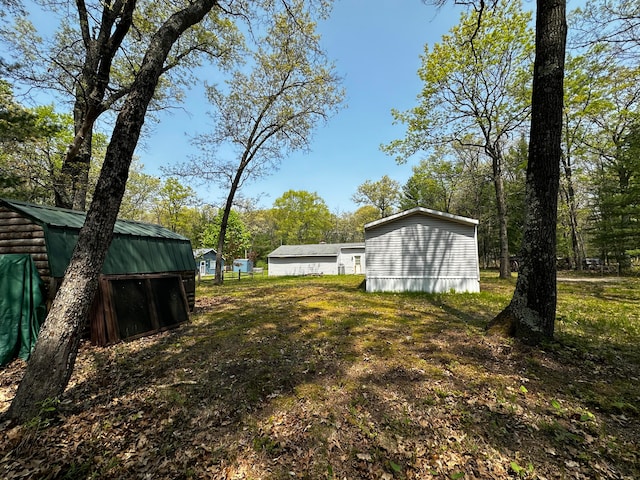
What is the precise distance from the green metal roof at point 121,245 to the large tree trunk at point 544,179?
313 inches

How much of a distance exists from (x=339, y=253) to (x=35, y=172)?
24.1 meters

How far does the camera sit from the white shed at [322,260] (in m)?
29.2

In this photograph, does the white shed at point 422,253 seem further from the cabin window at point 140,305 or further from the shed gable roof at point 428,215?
the cabin window at point 140,305

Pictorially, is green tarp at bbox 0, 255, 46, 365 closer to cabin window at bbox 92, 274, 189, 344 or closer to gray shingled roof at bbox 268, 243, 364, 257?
cabin window at bbox 92, 274, 189, 344

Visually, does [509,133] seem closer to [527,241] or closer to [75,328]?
[527,241]

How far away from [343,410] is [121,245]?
5.98m

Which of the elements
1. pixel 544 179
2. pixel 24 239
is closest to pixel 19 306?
Result: pixel 24 239

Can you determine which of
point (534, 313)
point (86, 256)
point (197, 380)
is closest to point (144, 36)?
point (86, 256)

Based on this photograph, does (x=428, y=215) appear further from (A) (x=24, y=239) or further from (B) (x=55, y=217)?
(A) (x=24, y=239)

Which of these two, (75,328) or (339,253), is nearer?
(75,328)

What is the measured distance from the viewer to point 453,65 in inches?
560

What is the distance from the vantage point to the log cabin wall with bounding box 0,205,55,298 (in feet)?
15.7

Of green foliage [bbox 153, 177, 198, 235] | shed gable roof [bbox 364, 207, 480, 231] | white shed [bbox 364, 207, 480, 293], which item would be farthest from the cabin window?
green foliage [bbox 153, 177, 198, 235]

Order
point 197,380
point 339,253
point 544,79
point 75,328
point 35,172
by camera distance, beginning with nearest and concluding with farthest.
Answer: point 75,328 < point 197,380 < point 544,79 < point 35,172 < point 339,253
